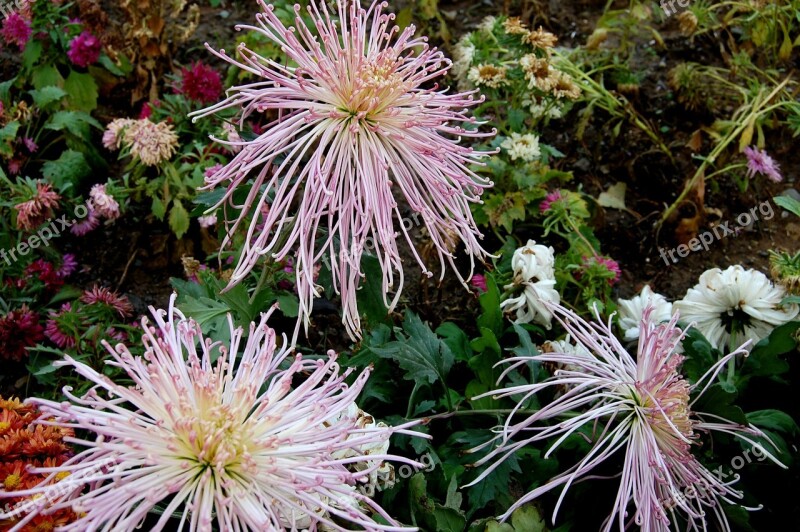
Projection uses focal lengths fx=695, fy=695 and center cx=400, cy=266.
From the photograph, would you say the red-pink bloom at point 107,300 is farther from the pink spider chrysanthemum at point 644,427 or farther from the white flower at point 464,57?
the white flower at point 464,57

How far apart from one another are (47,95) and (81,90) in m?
0.18

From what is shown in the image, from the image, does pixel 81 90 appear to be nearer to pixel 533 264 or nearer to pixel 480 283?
pixel 480 283

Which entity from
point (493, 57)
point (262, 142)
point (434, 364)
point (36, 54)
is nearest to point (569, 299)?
point (434, 364)

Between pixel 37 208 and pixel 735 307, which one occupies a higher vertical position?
pixel 37 208

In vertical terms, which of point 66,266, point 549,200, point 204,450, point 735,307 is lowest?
point 735,307

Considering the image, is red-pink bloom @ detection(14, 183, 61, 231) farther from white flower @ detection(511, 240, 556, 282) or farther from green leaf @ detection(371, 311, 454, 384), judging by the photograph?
white flower @ detection(511, 240, 556, 282)

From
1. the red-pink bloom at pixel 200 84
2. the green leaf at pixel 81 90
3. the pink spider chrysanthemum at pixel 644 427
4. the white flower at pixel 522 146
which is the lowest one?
Answer: the pink spider chrysanthemum at pixel 644 427

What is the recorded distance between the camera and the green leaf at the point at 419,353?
1.40 metres

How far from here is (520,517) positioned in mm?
1337

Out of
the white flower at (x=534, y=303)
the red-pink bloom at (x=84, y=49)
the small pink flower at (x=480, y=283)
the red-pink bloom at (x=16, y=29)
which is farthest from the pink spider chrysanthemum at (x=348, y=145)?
the red-pink bloom at (x=16, y=29)

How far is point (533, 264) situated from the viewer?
5.57ft

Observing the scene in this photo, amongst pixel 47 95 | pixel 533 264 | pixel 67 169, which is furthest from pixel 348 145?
pixel 47 95

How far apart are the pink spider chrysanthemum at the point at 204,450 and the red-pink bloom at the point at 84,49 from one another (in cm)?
159

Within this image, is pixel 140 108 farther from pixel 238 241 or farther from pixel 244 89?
pixel 244 89
